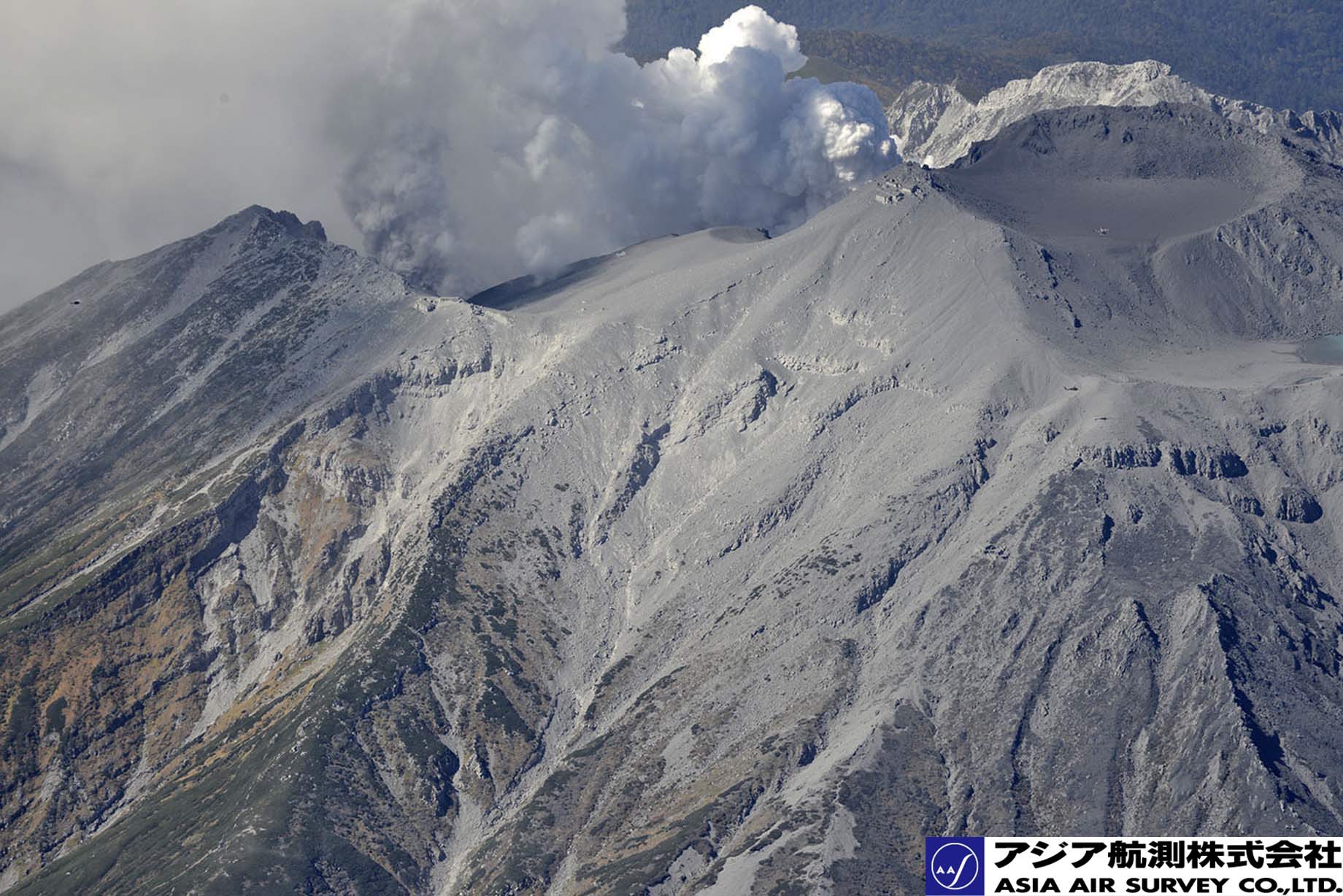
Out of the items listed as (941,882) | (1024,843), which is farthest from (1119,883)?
(941,882)

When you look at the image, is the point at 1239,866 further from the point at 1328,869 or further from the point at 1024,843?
the point at 1024,843

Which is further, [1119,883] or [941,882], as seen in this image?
[941,882]

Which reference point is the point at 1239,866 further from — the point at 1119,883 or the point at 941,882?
the point at 941,882

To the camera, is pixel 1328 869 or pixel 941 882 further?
pixel 941 882

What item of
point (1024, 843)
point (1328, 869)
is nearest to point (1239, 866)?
point (1328, 869)

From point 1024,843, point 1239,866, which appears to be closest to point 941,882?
point 1024,843

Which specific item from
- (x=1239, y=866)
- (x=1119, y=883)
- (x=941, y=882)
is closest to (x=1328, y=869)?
(x=1239, y=866)

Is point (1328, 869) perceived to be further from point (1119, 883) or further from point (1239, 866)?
point (1119, 883)
